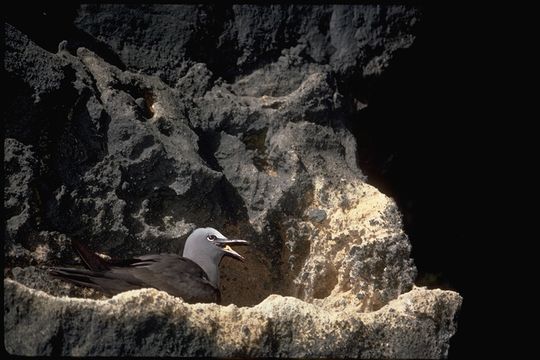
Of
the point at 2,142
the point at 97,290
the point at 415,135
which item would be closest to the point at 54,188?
the point at 2,142

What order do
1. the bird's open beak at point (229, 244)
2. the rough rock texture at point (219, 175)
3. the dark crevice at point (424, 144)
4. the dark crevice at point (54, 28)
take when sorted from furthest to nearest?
1. the dark crevice at point (424, 144)
2. the dark crevice at point (54, 28)
3. the bird's open beak at point (229, 244)
4. the rough rock texture at point (219, 175)

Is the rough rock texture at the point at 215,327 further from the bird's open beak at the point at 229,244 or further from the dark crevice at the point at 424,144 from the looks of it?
the dark crevice at the point at 424,144

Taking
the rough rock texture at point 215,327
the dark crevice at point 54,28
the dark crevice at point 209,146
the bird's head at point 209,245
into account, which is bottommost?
the rough rock texture at point 215,327

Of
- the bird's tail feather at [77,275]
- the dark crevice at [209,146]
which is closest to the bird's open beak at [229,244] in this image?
the dark crevice at [209,146]

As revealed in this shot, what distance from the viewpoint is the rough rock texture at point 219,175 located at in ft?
10.1

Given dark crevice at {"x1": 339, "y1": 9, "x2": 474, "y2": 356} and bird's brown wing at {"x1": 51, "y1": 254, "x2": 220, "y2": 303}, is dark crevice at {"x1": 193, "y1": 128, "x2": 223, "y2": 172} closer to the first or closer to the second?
bird's brown wing at {"x1": 51, "y1": 254, "x2": 220, "y2": 303}

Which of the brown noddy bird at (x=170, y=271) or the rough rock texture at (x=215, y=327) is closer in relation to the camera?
the rough rock texture at (x=215, y=327)

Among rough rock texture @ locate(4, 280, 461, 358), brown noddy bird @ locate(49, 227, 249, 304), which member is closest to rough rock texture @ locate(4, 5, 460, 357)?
rough rock texture @ locate(4, 280, 461, 358)

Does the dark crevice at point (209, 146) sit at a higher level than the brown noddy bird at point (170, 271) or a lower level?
higher

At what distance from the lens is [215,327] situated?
9.70 feet

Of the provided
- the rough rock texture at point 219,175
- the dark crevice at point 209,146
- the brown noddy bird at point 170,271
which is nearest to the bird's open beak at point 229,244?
the brown noddy bird at point 170,271

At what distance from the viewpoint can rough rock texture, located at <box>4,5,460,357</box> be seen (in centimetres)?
307

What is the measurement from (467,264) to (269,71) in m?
2.40

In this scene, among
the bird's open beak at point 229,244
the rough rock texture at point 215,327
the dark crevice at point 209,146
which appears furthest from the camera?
the dark crevice at point 209,146
